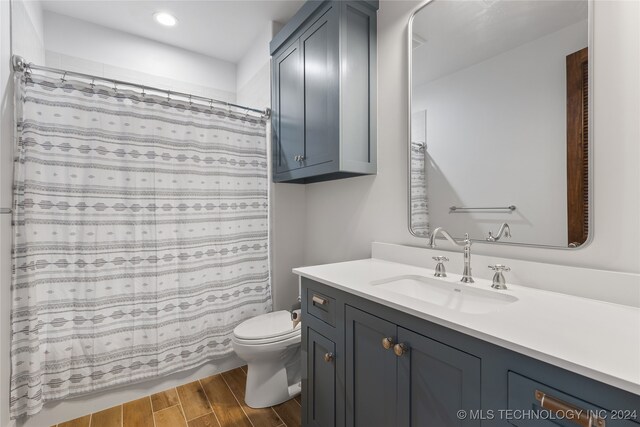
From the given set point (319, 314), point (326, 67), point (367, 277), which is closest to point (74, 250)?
point (319, 314)

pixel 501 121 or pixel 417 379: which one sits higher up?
pixel 501 121

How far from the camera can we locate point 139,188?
179cm

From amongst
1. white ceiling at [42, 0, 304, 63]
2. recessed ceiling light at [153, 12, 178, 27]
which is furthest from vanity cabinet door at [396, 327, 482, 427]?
recessed ceiling light at [153, 12, 178, 27]

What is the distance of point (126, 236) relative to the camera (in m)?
1.75

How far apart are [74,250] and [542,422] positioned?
209 cm

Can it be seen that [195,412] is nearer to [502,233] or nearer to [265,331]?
[265,331]

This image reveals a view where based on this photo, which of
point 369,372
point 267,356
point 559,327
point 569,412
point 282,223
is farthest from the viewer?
point 282,223

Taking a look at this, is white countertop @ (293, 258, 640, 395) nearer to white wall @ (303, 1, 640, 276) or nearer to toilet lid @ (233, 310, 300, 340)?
white wall @ (303, 1, 640, 276)

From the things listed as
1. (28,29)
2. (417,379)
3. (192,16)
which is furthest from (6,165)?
(417,379)

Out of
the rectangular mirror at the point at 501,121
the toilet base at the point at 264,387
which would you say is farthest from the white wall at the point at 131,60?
the toilet base at the point at 264,387

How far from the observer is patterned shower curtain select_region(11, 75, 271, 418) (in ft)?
4.93

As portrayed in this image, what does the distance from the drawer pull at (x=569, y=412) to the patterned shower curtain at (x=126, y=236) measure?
1.85m

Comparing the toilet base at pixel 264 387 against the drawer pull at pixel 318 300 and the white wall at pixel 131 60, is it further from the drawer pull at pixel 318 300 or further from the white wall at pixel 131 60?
the white wall at pixel 131 60

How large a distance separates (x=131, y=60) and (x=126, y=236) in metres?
1.57
